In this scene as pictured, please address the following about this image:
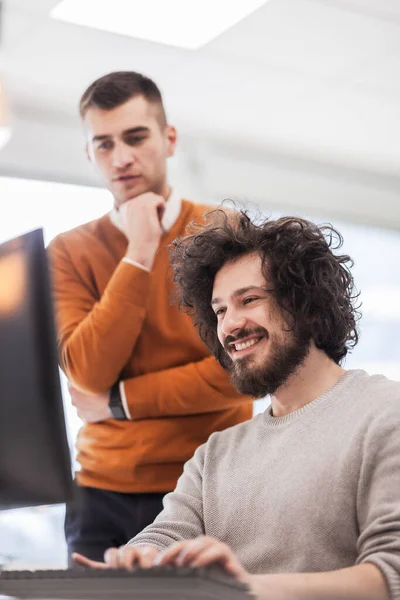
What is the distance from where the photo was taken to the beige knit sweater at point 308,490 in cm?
130

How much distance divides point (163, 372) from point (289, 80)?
140 centimetres

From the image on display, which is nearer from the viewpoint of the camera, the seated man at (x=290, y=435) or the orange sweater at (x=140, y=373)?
the seated man at (x=290, y=435)

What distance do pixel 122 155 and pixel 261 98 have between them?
36.9 inches

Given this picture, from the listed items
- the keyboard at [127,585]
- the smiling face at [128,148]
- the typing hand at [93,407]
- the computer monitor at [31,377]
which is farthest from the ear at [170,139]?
the keyboard at [127,585]

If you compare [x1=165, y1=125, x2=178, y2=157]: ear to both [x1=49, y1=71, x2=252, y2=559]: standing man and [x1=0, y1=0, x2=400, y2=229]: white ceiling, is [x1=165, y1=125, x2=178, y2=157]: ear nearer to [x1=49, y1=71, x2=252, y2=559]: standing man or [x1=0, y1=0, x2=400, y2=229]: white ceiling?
[x1=49, y1=71, x2=252, y2=559]: standing man

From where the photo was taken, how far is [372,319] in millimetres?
3975

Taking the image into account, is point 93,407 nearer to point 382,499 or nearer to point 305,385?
point 305,385

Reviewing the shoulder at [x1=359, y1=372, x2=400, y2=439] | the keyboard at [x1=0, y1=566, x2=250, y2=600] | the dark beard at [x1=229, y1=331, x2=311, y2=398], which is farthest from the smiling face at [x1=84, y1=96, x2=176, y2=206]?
the keyboard at [x1=0, y1=566, x2=250, y2=600]

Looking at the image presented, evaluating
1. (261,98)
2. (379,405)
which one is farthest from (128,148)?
(379,405)

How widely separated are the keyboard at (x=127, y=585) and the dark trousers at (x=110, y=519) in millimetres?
1318

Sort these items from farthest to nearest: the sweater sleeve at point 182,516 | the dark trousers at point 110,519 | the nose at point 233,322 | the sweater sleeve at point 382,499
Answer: the dark trousers at point 110,519 → the nose at point 233,322 → the sweater sleeve at point 182,516 → the sweater sleeve at point 382,499

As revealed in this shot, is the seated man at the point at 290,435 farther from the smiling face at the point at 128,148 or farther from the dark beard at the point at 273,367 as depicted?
the smiling face at the point at 128,148

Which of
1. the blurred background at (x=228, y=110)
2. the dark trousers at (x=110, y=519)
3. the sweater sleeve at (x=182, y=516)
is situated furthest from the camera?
the blurred background at (x=228, y=110)

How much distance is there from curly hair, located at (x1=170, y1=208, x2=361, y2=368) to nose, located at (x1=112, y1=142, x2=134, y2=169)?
714mm
